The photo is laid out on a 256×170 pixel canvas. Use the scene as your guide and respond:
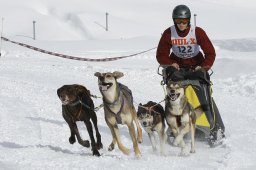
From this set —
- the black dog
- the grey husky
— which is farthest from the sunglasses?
the black dog

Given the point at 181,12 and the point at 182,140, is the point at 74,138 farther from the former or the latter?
the point at 181,12

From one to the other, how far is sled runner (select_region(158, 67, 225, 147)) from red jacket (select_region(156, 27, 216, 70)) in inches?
6.8

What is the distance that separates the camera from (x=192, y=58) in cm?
A: 812

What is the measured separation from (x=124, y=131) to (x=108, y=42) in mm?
22580

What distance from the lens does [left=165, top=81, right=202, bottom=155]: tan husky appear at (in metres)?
7.05

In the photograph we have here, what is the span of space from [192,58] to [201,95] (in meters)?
0.64

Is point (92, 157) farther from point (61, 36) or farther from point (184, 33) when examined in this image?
point (61, 36)

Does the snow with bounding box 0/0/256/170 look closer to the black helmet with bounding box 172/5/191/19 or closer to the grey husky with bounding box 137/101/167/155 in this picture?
the grey husky with bounding box 137/101/167/155

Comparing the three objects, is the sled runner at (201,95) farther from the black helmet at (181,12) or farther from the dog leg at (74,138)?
the dog leg at (74,138)

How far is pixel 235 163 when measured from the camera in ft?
20.9

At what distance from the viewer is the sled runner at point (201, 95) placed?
304 inches

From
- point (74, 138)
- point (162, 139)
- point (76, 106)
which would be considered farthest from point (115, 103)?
point (162, 139)

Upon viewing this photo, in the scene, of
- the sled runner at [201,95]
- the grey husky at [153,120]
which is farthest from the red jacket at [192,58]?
the grey husky at [153,120]

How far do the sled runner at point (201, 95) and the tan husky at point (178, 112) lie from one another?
45 centimetres
